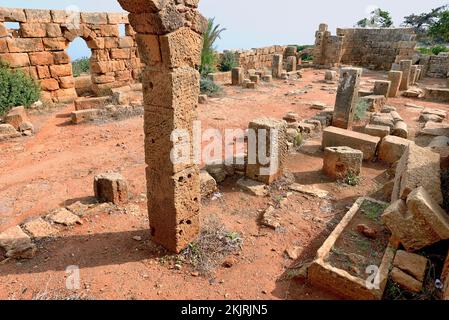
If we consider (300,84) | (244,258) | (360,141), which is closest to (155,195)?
(244,258)

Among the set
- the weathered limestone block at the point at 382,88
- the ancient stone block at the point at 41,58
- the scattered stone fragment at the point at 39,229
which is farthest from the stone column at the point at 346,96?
the ancient stone block at the point at 41,58

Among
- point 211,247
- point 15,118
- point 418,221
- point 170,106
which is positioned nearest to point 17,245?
point 211,247

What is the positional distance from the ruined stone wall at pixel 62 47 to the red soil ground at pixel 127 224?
281 cm

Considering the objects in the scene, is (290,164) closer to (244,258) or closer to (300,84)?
(244,258)

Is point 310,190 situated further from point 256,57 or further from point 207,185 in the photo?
point 256,57

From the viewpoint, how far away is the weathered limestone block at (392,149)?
6.69 metres

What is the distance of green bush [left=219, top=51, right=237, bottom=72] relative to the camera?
17.5 metres

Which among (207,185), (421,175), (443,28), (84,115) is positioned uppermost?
(443,28)

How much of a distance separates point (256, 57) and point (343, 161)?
1496 centimetres

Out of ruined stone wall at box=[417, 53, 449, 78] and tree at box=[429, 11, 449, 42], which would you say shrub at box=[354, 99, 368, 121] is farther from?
tree at box=[429, 11, 449, 42]

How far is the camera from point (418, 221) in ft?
11.7

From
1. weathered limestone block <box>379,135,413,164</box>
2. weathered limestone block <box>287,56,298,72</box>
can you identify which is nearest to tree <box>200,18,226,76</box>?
weathered limestone block <box>287,56,298,72</box>

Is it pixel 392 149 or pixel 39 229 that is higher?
pixel 392 149

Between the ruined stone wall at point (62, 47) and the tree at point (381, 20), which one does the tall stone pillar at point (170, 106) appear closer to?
the ruined stone wall at point (62, 47)
